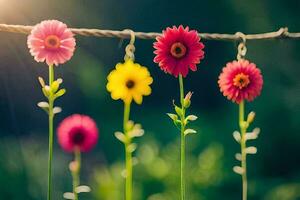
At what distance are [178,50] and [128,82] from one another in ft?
0.42

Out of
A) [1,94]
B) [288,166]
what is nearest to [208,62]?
[288,166]

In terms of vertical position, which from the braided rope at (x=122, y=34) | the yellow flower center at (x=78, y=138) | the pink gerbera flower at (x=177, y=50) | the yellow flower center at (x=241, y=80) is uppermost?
the braided rope at (x=122, y=34)

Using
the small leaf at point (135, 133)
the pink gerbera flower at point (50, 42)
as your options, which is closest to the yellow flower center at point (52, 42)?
the pink gerbera flower at point (50, 42)

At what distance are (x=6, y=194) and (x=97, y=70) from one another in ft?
2.30

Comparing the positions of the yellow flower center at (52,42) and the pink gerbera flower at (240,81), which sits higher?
the yellow flower center at (52,42)

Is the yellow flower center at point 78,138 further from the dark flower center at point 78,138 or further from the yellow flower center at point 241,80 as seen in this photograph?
the yellow flower center at point 241,80

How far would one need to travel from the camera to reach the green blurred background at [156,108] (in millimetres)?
2986

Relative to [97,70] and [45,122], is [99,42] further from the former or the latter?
[45,122]

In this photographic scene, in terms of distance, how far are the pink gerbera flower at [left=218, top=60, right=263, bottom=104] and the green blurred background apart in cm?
154

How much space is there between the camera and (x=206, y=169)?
125 inches

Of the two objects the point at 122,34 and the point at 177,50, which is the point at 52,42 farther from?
the point at 177,50

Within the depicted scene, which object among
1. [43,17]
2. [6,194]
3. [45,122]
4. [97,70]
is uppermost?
[43,17]

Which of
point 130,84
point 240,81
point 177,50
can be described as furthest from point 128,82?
point 240,81

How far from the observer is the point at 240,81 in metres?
1.45
